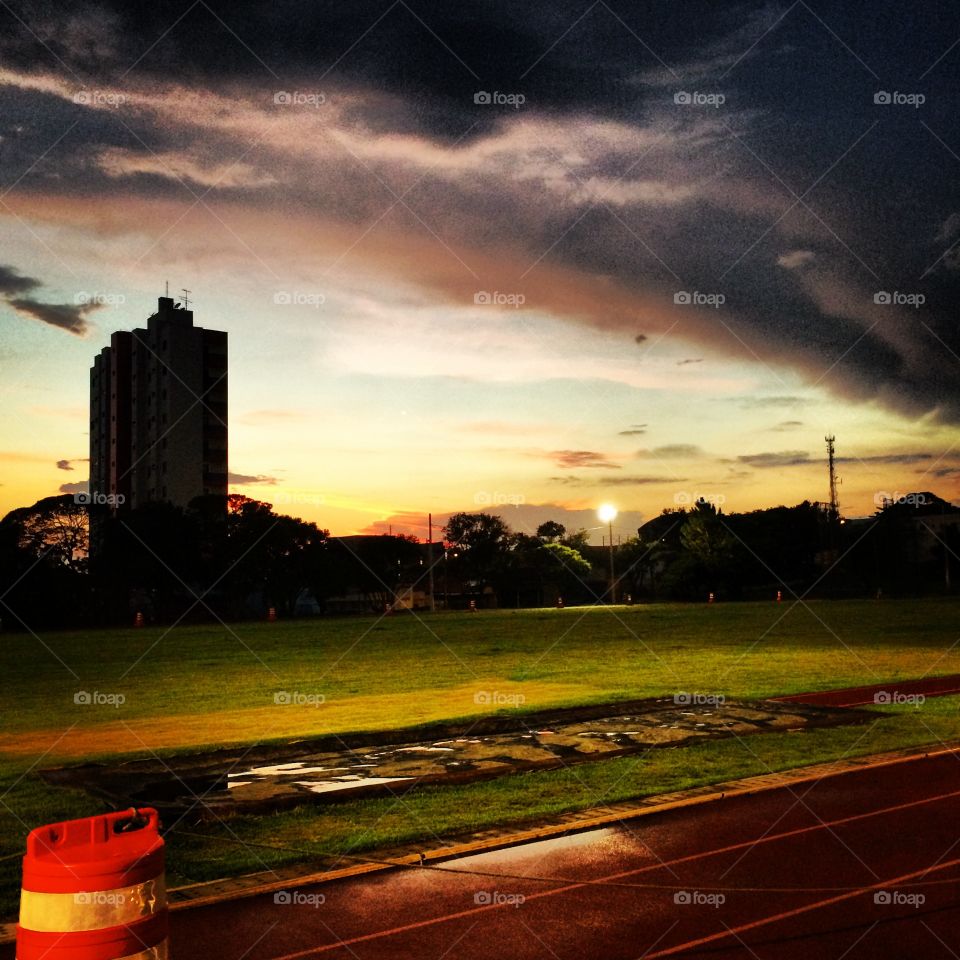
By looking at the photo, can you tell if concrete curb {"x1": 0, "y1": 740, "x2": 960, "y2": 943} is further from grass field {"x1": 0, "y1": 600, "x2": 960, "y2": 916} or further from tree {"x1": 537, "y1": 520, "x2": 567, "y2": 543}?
tree {"x1": 537, "y1": 520, "x2": 567, "y2": 543}

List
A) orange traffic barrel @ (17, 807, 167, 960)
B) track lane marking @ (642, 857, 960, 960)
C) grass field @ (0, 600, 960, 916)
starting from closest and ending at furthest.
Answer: orange traffic barrel @ (17, 807, 167, 960) → track lane marking @ (642, 857, 960, 960) → grass field @ (0, 600, 960, 916)

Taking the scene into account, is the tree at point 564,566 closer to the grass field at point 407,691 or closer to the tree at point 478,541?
the tree at point 478,541

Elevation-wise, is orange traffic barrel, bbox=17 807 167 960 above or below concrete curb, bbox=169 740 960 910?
above

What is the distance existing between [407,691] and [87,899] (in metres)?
17.2

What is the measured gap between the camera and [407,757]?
1182 cm

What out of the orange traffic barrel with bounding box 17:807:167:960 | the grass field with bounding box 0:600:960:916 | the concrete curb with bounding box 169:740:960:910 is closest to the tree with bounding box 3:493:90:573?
the grass field with bounding box 0:600:960:916

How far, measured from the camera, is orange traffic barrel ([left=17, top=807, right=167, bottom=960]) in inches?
137

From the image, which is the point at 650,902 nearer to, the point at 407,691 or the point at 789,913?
the point at 789,913

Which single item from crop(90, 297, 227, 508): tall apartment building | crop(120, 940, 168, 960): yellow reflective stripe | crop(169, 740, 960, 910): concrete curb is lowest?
crop(169, 740, 960, 910): concrete curb

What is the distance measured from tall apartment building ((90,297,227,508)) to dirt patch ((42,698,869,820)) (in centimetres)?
6759

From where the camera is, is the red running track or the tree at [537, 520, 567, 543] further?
the tree at [537, 520, 567, 543]

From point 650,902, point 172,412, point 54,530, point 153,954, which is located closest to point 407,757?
point 650,902

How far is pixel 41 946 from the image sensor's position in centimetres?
349

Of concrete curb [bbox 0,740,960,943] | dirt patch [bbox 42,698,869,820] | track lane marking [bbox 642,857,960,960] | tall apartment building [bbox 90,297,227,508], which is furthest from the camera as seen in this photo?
tall apartment building [bbox 90,297,227,508]
